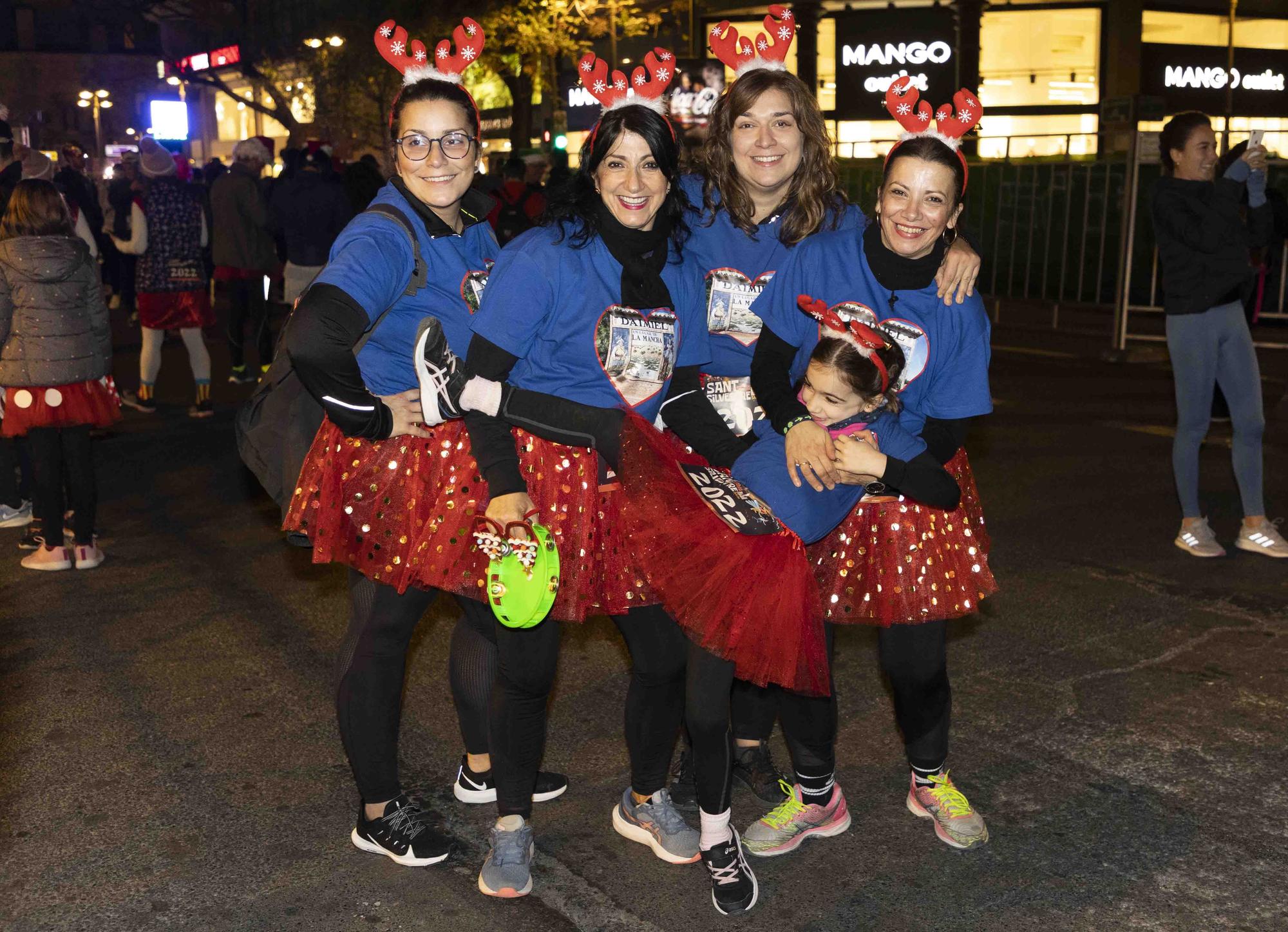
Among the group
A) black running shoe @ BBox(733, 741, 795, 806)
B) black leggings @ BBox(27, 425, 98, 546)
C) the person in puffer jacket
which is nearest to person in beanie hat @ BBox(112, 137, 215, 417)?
the person in puffer jacket

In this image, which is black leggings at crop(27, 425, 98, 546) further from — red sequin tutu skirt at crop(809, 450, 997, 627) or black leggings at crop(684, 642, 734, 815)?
red sequin tutu skirt at crop(809, 450, 997, 627)

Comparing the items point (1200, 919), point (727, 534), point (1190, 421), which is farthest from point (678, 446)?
point (1190, 421)

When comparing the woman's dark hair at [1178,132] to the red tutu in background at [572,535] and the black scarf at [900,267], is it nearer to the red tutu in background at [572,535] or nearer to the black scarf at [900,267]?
the black scarf at [900,267]

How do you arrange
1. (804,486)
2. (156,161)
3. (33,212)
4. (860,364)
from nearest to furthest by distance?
(860,364), (804,486), (33,212), (156,161)

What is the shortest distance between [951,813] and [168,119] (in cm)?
4936

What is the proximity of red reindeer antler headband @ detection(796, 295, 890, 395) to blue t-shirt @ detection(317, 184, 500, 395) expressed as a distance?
90 cm

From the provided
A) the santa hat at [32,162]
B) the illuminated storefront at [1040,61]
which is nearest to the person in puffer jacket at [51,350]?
the santa hat at [32,162]

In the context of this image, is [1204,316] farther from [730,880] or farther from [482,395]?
[482,395]

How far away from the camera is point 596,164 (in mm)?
3371

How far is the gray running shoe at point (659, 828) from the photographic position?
12.2 feet

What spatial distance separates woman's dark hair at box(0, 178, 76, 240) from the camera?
623 cm

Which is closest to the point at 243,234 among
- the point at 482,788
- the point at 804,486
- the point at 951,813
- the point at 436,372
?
the point at 482,788

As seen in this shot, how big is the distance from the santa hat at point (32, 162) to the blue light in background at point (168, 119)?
130 feet

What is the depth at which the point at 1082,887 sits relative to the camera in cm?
351
